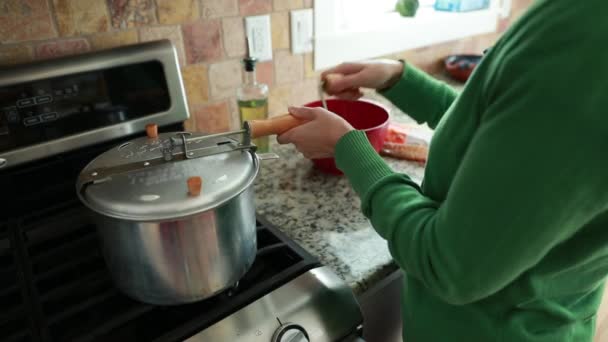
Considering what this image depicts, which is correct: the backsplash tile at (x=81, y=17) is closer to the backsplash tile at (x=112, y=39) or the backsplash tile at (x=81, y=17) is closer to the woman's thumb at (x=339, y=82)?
the backsplash tile at (x=112, y=39)

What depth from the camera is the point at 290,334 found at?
522 mm

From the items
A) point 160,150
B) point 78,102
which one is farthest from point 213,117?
point 160,150

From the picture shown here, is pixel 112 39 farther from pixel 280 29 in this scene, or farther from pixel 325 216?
pixel 325 216

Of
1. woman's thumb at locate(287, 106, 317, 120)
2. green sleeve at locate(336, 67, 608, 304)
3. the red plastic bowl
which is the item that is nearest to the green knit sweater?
green sleeve at locate(336, 67, 608, 304)

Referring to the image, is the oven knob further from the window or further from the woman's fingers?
the window

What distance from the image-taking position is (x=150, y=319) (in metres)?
0.57

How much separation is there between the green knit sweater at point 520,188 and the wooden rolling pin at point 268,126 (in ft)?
0.49

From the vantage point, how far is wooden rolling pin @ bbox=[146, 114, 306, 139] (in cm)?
62

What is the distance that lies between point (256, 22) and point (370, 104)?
0.31 m

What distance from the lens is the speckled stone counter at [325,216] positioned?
0.65m

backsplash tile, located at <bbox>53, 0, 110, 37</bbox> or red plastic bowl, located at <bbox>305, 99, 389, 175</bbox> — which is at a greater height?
backsplash tile, located at <bbox>53, 0, 110, 37</bbox>

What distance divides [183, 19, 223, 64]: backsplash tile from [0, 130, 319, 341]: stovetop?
10.9 inches

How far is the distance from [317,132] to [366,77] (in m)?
0.25

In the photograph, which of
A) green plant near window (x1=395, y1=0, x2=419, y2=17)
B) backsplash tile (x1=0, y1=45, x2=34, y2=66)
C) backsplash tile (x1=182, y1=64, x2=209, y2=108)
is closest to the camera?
backsplash tile (x1=0, y1=45, x2=34, y2=66)
